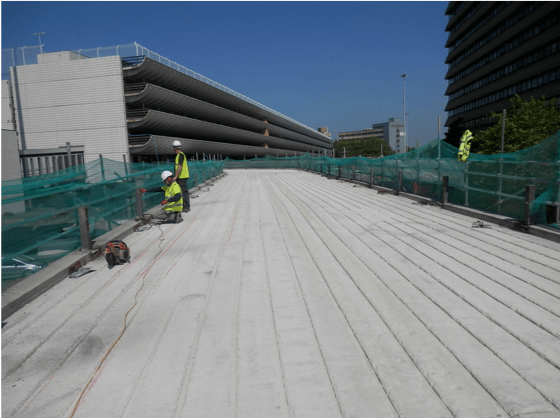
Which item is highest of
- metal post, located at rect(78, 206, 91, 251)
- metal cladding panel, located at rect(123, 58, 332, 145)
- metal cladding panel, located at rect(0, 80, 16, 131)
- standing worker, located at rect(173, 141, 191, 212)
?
metal cladding panel, located at rect(123, 58, 332, 145)

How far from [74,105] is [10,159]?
99.7 ft

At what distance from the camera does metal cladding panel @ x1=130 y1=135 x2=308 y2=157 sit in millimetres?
49312

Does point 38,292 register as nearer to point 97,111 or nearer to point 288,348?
point 288,348

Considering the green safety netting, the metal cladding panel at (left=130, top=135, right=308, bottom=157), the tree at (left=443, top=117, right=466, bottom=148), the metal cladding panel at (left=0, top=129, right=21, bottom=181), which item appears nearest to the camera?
the green safety netting

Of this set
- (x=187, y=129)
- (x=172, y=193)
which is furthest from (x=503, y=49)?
(x=172, y=193)

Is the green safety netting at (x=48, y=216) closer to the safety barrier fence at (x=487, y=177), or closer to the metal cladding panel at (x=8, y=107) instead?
the safety barrier fence at (x=487, y=177)

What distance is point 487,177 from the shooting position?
10.5 metres

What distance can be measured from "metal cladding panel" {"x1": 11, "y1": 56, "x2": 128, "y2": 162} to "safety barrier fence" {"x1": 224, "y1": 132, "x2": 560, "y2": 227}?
39.1 m

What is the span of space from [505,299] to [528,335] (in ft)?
3.04

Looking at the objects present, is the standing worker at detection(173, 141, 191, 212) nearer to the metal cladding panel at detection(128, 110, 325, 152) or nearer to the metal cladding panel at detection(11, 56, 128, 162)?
the metal cladding panel at detection(128, 110, 325, 152)

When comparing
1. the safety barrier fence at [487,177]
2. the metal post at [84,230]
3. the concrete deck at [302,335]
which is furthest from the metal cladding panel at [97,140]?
the concrete deck at [302,335]

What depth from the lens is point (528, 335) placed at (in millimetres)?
3828

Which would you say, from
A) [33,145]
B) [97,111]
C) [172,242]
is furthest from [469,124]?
[172,242]

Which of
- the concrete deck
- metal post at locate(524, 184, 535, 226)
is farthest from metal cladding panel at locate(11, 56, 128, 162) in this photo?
metal post at locate(524, 184, 535, 226)
